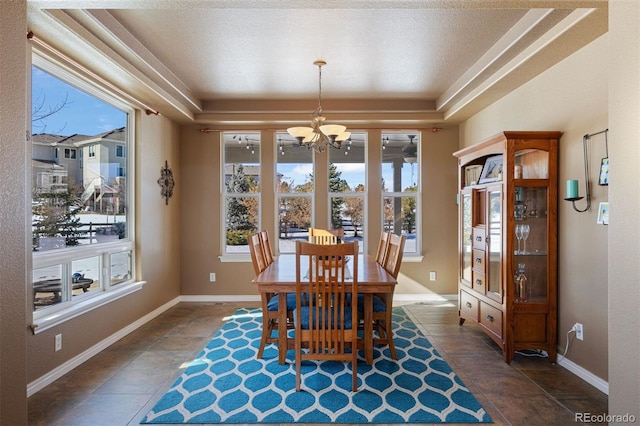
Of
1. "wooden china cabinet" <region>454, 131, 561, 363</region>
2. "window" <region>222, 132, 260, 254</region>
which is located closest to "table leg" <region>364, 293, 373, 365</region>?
"wooden china cabinet" <region>454, 131, 561, 363</region>

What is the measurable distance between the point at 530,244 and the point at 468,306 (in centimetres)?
101

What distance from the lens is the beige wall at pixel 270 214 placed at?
16.4 ft

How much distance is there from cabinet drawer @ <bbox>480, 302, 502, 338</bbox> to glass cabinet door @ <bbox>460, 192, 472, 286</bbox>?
40 cm

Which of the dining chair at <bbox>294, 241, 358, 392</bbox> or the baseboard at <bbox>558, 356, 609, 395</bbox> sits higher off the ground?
the dining chair at <bbox>294, 241, 358, 392</bbox>

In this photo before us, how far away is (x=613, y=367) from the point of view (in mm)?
1785

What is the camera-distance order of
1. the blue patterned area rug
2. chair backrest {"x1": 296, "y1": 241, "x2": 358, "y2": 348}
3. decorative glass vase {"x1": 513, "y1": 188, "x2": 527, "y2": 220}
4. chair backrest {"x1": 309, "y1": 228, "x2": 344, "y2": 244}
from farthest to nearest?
1. chair backrest {"x1": 309, "y1": 228, "x2": 344, "y2": 244}
2. decorative glass vase {"x1": 513, "y1": 188, "x2": 527, "y2": 220}
3. chair backrest {"x1": 296, "y1": 241, "x2": 358, "y2": 348}
4. the blue patterned area rug

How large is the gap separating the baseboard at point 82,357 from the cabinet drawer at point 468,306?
3.66 m

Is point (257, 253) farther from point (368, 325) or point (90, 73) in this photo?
point (90, 73)

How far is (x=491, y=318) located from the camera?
323 centimetres

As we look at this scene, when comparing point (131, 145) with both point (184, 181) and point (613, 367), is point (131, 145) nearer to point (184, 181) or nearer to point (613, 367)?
point (184, 181)

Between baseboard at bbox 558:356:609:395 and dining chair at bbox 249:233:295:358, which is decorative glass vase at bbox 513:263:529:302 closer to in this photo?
baseboard at bbox 558:356:609:395

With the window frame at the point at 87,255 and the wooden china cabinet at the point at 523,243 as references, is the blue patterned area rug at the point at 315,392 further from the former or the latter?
the window frame at the point at 87,255

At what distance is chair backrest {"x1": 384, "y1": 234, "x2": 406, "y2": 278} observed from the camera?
2.98 m

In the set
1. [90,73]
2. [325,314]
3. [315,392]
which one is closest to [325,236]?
[325,314]
